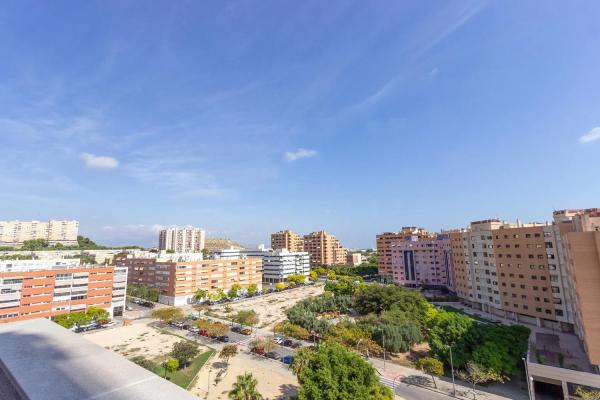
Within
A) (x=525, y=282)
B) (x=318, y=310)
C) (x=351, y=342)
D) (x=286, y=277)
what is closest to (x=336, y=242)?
(x=286, y=277)

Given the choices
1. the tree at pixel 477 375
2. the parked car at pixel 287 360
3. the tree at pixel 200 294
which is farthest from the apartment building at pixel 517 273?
the tree at pixel 200 294

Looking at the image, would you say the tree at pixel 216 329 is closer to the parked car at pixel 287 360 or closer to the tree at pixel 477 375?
the parked car at pixel 287 360

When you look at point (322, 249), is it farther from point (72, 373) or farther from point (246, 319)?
point (72, 373)

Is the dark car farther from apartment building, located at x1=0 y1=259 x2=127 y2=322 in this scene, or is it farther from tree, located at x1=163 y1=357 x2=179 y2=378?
apartment building, located at x1=0 y1=259 x2=127 y2=322

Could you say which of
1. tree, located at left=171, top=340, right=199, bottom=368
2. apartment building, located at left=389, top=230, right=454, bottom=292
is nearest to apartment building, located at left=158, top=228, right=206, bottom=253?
apartment building, located at left=389, top=230, right=454, bottom=292

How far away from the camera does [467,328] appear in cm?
3045

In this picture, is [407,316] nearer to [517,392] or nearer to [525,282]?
[517,392]

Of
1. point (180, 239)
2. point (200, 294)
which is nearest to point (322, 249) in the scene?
point (200, 294)

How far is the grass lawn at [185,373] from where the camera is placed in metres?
28.8

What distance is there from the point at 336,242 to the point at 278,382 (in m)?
109

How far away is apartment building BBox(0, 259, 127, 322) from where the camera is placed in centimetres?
4453

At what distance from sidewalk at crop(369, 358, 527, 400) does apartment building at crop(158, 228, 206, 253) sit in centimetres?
14941

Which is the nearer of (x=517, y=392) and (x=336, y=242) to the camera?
(x=517, y=392)

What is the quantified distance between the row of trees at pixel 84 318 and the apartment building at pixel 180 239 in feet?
385
